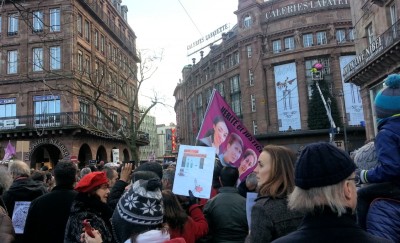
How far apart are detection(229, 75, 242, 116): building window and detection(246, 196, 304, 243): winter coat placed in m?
47.3

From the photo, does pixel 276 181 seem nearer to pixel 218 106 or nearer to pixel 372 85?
pixel 218 106

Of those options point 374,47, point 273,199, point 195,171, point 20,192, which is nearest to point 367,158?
point 273,199

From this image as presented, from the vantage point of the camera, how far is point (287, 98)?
44.7 metres

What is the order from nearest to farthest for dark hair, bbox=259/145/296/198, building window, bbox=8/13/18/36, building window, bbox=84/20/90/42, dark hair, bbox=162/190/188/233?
dark hair, bbox=259/145/296/198
dark hair, bbox=162/190/188/233
building window, bbox=8/13/18/36
building window, bbox=84/20/90/42

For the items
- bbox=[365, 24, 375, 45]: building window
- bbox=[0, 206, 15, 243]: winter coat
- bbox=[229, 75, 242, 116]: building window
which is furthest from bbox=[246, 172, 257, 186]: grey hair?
bbox=[229, 75, 242, 116]: building window

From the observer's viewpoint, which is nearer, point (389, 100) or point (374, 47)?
point (389, 100)

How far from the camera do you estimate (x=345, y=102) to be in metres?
43.1

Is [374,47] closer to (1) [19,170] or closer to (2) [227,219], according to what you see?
(2) [227,219]

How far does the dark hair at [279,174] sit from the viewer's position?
274cm

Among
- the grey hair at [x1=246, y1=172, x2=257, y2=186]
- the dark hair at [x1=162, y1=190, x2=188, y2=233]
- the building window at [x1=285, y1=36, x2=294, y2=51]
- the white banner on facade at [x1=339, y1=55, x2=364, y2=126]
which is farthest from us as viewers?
the building window at [x1=285, y1=36, x2=294, y2=51]

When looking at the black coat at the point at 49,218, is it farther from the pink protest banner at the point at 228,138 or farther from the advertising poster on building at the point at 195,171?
the pink protest banner at the point at 228,138

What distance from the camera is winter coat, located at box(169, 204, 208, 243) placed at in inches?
146

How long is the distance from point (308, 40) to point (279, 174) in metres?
45.4

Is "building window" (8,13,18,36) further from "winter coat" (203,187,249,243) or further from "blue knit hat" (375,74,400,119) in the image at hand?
"blue knit hat" (375,74,400,119)
